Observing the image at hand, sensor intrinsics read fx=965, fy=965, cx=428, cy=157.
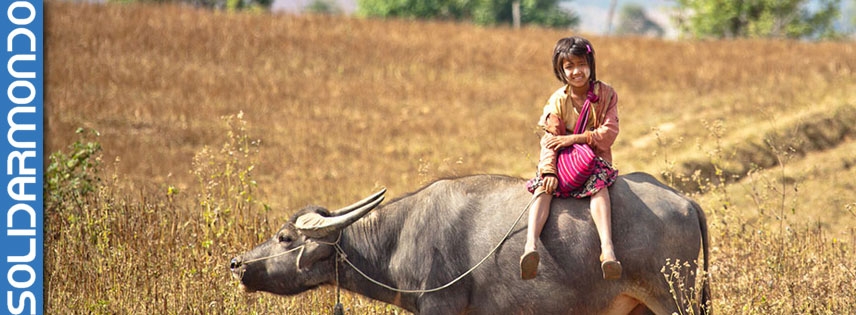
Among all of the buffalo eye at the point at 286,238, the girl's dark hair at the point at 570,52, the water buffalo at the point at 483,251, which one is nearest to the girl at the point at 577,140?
the girl's dark hair at the point at 570,52

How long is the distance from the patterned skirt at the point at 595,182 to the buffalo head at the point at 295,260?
1018 millimetres

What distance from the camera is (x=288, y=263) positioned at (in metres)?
5.79

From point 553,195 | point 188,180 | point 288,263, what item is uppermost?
point 553,195

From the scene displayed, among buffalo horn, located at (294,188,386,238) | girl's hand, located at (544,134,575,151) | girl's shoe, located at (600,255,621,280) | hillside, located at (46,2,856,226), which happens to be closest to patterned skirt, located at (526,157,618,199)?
girl's hand, located at (544,134,575,151)

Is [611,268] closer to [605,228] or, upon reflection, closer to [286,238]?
[605,228]

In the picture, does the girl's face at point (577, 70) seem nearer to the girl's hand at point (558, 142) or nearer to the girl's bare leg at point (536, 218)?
the girl's hand at point (558, 142)

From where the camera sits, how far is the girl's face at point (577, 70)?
5.48 m

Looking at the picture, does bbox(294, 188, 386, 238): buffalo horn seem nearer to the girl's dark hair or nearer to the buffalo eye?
the buffalo eye

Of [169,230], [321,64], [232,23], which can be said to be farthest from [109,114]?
[169,230]

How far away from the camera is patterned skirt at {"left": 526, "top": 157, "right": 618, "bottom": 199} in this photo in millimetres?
5422

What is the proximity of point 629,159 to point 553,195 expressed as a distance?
10.3 m

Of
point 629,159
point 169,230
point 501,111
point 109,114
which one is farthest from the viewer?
point 501,111

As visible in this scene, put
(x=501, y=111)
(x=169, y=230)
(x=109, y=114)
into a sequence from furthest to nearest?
(x=501, y=111)
(x=109, y=114)
(x=169, y=230)

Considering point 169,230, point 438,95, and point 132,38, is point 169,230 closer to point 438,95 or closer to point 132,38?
point 438,95
